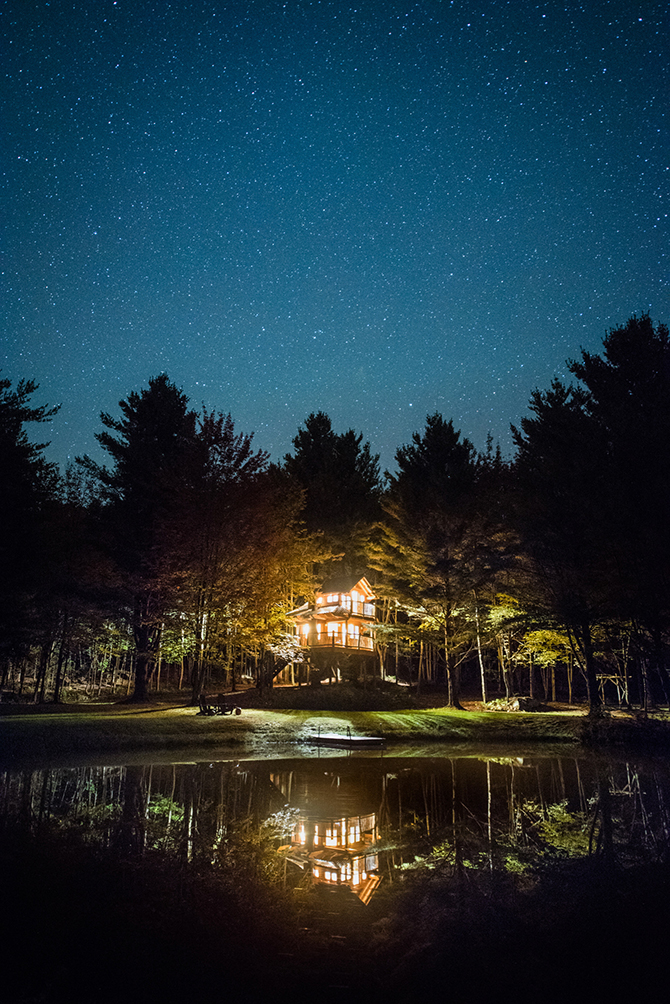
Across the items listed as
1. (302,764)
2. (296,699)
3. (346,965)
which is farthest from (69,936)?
(296,699)

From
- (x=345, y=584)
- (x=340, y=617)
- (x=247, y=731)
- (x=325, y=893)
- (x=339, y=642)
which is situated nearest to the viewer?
(x=325, y=893)

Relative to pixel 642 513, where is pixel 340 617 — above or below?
below

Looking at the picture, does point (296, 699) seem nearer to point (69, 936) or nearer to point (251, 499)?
point (251, 499)

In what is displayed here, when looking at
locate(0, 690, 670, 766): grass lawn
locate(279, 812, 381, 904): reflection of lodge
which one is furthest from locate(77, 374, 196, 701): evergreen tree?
locate(279, 812, 381, 904): reflection of lodge

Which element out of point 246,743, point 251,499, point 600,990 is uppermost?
point 251,499

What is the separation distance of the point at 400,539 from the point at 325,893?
27466 millimetres

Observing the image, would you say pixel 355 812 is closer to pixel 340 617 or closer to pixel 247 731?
pixel 247 731

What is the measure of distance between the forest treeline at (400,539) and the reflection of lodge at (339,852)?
13.4m

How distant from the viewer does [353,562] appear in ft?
156

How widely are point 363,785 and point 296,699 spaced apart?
2172 cm

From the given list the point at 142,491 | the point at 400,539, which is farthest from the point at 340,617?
the point at 142,491

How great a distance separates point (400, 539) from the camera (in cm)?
3266

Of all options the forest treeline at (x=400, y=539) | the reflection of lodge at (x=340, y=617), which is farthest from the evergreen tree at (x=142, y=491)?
the reflection of lodge at (x=340, y=617)

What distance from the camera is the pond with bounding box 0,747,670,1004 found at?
13.3 ft
